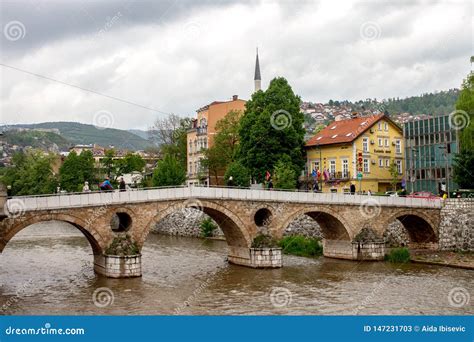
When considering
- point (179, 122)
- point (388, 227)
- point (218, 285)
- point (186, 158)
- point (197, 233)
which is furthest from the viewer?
point (179, 122)

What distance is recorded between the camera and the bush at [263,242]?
118 feet

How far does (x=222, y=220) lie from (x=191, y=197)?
3.38m

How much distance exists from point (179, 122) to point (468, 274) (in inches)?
2256

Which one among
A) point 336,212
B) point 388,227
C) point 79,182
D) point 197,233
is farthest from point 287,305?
point 79,182

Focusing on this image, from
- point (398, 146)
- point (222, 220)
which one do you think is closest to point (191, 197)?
point (222, 220)

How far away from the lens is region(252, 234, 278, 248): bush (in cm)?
3591

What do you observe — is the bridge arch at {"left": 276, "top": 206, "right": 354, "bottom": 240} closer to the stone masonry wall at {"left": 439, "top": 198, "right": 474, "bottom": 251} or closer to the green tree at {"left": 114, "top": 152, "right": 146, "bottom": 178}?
the stone masonry wall at {"left": 439, "top": 198, "right": 474, "bottom": 251}

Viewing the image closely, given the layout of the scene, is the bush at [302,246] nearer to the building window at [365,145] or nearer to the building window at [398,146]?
the building window at [365,145]

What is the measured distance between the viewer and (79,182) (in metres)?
82.5

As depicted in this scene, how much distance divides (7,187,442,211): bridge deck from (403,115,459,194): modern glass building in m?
12.8

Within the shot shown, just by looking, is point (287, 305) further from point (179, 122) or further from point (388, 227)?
point (179, 122)

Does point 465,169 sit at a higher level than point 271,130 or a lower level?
lower

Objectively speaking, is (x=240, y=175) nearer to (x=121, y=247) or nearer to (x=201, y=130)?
(x=201, y=130)

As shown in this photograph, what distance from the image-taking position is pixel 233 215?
3575cm
